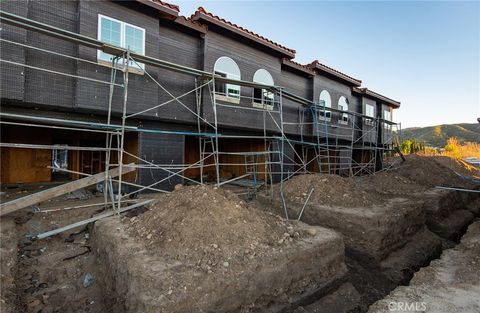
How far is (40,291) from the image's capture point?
3.82 metres

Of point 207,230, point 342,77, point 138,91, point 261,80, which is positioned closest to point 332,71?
point 342,77

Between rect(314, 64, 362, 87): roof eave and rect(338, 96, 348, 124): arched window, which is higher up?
rect(314, 64, 362, 87): roof eave

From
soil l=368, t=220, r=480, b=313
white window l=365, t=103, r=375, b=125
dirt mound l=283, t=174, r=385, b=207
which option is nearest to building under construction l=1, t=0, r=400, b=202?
dirt mound l=283, t=174, r=385, b=207

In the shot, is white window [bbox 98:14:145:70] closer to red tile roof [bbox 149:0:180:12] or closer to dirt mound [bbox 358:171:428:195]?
red tile roof [bbox 149:0:180:12]

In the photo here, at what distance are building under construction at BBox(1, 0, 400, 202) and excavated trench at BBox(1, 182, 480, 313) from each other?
1423mm

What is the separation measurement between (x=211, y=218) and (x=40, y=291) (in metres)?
2.84

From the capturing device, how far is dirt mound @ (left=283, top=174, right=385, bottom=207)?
6860mm

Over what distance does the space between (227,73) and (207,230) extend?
25.5 feet

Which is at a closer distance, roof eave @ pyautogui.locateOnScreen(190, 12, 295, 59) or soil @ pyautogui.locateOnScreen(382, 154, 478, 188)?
roof eave @ pyautogui.locateOnScreen(190, 12, 295, 59)

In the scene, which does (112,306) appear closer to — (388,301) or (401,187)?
(388,301)

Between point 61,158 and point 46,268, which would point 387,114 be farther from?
point 46,268

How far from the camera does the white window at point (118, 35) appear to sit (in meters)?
7.22

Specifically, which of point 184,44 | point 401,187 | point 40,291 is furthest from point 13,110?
point 401,187

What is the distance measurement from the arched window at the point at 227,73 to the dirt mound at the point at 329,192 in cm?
449
